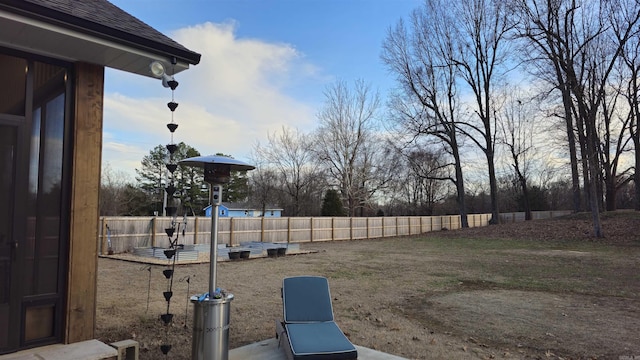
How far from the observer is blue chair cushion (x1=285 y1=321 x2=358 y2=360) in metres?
3.78

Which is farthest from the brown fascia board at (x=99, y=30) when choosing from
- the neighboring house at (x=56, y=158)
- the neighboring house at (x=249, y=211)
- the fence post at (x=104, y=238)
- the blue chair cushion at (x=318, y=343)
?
the neighboring house at (x=249, y=211)

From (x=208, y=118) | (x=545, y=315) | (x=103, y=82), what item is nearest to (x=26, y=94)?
(x=103, y=82)

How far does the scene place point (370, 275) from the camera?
10938 millimetres

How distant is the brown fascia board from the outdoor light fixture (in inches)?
5.0

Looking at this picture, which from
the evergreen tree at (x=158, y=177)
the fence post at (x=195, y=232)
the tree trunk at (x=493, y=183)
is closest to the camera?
the fence post at (x=195, y=232)

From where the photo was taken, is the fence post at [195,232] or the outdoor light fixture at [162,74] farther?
the fence post at [195,232]

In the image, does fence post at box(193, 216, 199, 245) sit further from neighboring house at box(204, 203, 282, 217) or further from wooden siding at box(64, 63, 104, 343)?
neighboring house at box(204, 203, 282, 217)

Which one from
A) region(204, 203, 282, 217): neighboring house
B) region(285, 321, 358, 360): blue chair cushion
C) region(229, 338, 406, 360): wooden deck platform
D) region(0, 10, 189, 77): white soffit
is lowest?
region(229, 338, 406, 360): wooden deck platform

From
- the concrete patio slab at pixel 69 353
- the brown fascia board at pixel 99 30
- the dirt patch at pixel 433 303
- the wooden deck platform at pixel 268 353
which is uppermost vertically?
the brown fascia board at pixel 99 30

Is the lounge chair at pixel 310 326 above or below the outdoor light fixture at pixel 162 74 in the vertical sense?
below

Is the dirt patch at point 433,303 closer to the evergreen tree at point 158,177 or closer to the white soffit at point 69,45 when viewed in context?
the white soffit at point 69,45

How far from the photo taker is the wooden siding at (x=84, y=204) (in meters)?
3.87

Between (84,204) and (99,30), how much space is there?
1684mm

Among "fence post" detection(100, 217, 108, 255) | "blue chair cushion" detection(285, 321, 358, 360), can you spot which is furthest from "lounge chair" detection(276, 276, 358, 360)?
"fence post" detection(100, 217, 108, 255)
